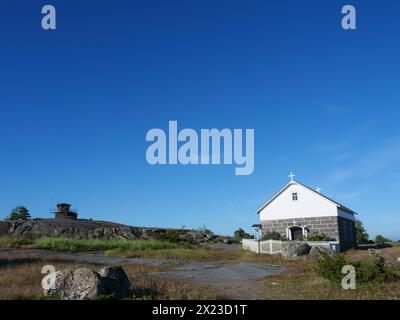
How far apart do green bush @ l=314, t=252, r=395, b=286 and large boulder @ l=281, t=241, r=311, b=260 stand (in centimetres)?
1486

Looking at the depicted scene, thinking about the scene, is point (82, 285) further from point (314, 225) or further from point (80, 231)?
point (80, 231)

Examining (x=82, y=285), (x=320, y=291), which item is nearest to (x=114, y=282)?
(x=82, y=285)

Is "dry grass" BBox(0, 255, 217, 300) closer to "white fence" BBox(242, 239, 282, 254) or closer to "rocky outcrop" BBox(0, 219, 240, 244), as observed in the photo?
"white fence" BBox(242, 239, 282, 254)

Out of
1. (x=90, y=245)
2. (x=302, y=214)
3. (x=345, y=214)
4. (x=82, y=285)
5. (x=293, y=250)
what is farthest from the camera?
(x=345, y=214)

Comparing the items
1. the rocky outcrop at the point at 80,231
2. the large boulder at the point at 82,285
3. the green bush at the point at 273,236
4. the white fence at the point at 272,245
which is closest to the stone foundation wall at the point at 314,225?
the green bush at the point at 273,236

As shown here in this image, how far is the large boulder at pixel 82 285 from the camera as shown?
11.0 meters

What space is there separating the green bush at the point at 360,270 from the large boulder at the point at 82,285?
23.2ft

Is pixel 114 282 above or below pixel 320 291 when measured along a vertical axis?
above

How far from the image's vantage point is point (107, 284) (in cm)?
1163

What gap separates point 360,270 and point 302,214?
25916 millimetres

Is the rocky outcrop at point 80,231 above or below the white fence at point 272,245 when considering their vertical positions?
above

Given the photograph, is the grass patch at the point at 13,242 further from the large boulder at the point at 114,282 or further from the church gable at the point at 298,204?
the large boulder at the point at 114,282

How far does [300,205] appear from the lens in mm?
40500
